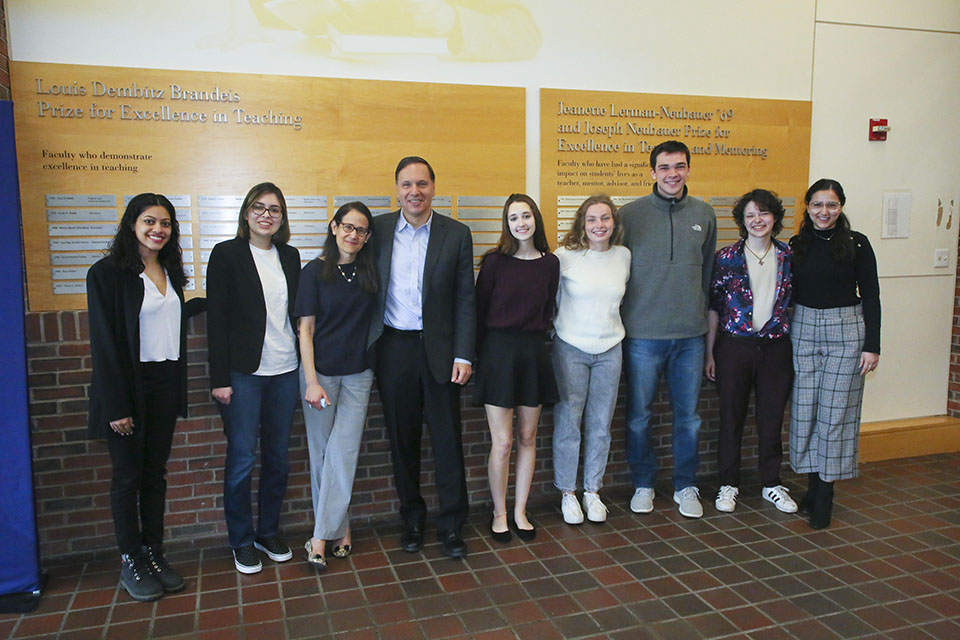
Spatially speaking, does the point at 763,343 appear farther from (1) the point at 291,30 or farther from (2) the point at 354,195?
(1) the point at 291,30

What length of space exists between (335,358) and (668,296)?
5.58 feet

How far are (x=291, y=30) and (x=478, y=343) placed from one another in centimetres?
178

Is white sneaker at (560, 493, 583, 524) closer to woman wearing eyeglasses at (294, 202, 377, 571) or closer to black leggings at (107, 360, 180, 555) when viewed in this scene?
woman wearing eyeglasses at (294, 202, 377, 571)

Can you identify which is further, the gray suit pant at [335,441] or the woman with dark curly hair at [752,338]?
the woman with dark curly hair at [752,338]

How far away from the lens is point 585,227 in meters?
3.32

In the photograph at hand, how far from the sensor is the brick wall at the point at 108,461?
3.09 meters

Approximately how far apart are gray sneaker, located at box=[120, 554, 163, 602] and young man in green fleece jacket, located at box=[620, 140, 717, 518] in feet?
7.81

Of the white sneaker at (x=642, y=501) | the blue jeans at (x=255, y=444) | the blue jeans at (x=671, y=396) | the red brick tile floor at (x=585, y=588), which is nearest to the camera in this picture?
the red brick tile floor at (x=585, y=588)

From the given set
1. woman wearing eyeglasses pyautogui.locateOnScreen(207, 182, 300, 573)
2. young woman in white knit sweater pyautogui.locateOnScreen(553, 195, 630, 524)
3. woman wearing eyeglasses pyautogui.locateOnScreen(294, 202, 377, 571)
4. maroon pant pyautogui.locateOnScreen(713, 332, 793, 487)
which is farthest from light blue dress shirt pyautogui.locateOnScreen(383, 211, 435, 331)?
maroon pant pyautogui.locateOnScreen(713, 332, 793, 487)

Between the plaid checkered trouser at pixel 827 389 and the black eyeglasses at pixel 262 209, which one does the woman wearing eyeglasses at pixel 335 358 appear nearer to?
the black eyeglasses at pixel 262 209

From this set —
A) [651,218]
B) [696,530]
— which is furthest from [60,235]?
[696,530]

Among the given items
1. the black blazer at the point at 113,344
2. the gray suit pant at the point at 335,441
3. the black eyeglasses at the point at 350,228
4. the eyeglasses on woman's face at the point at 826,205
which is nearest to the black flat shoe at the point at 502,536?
the gray suit pant at the point at 335,441

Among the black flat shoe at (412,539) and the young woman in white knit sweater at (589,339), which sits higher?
the young woman in white knit sweater at (589,339)

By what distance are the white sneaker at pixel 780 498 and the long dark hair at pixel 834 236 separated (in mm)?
1286
